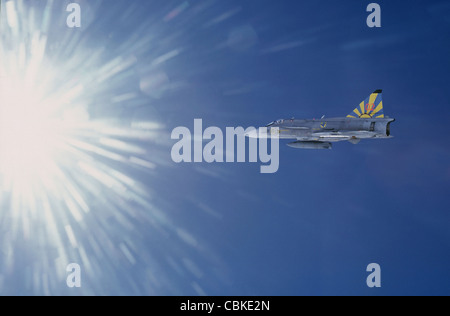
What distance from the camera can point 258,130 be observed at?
1788 inches

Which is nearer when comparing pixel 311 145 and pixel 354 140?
pixel 311 145

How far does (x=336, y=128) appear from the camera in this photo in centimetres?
4494

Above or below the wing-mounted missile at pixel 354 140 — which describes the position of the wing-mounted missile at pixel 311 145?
below

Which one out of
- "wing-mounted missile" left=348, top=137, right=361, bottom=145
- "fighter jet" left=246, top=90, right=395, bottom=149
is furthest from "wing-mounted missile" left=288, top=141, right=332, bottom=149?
"wing-mounted missile" left=348, top=137, right=361, bottom=145

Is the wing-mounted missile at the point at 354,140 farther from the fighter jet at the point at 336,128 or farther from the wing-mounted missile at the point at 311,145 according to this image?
the wing-mounted missile at the point at 311,145

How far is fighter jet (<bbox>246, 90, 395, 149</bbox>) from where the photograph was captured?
43.3m

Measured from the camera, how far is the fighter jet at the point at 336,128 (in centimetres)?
4331

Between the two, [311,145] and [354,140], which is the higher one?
[354,140]

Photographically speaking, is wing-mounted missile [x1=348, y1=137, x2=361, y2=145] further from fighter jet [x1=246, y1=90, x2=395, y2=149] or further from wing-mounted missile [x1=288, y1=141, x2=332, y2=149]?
wing-mounted missile [x1=288, y1=141, x2=332, y2=149]

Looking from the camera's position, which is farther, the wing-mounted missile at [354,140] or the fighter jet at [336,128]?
the wing-mounted missile at [354,140]

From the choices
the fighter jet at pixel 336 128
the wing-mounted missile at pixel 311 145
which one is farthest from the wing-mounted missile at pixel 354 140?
the wing-mounted missile at pixel 311 145
